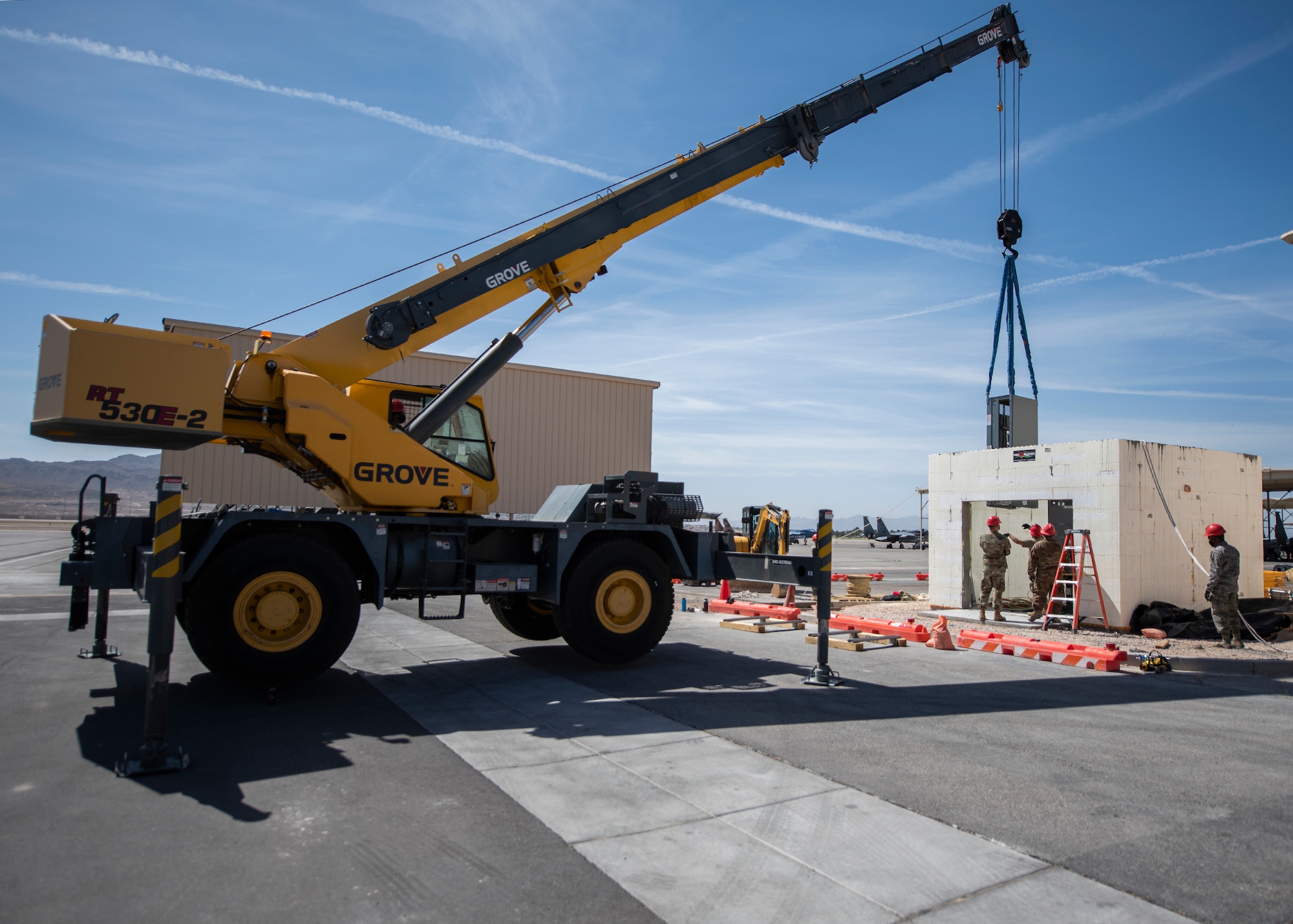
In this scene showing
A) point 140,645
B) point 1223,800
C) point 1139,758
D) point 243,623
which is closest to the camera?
point 1223,800

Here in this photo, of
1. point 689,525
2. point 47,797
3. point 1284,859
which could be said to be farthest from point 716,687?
point 47,797

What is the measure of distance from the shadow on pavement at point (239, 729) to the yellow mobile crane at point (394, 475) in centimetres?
37

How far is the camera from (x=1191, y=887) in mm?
3652

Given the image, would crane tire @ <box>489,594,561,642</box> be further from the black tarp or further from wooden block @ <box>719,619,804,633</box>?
the black tarp

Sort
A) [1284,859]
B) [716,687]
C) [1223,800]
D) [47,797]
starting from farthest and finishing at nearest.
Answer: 1. [716,687]
2. [1223,800]
3. [47,797]
4. [1284,859]

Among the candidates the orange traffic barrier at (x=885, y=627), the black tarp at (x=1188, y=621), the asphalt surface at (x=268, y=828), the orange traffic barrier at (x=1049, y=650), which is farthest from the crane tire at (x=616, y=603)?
the black tarp at (x=1188, y=621)

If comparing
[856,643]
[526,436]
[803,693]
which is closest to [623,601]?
[803,693]

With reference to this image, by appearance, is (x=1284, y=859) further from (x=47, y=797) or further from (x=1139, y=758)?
(x=47, y=797)

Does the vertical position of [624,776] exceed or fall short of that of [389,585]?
it falls short

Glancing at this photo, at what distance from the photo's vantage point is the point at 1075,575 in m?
12.4

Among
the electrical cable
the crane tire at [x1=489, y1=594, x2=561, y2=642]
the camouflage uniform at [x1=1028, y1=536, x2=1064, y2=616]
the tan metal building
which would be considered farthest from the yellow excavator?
the crane tire at [x1=489, y1=594, x2=561, y2=642]

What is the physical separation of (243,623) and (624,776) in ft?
12.7

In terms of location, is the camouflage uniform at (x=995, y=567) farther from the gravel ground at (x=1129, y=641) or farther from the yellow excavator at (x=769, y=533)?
the yellow excavator at (x=769, y=533)

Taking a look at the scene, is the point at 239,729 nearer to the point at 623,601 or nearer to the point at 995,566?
the point at 623,601
